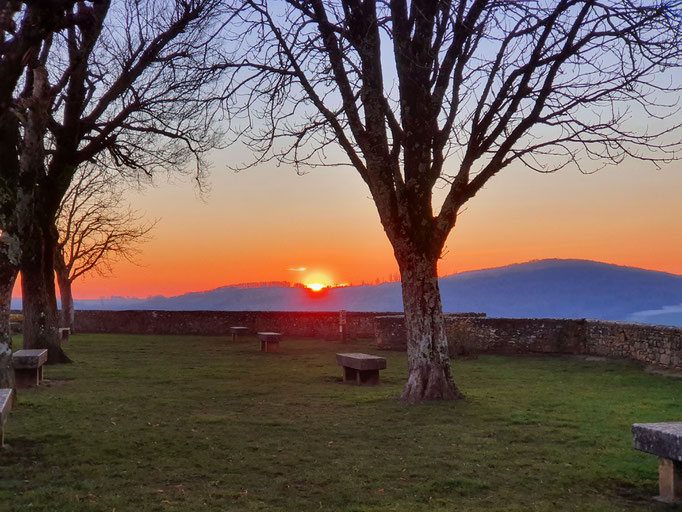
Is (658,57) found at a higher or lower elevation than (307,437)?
higher

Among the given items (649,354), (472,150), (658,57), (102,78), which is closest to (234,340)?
(102,78)

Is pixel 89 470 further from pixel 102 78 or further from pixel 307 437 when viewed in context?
pixel 102 78

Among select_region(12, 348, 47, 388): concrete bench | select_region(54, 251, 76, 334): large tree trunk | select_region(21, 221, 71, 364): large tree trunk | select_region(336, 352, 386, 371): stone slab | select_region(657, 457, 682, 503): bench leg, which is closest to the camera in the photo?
select_region(657, 457, 682, 503): bench leg

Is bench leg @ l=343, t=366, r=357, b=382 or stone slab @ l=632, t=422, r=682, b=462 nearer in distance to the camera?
stone slab @ l=632, t=422, r=682, b=462

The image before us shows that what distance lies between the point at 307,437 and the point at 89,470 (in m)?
2.75

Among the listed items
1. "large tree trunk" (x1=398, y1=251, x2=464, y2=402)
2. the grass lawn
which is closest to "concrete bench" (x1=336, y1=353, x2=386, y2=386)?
the grass lawn

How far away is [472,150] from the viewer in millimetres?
11680

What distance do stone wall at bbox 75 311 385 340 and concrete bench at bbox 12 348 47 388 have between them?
15.9 metres

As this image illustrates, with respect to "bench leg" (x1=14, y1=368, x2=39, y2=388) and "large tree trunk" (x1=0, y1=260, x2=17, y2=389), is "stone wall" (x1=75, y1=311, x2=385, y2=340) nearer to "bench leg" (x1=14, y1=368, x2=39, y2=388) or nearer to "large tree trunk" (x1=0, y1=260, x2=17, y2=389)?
"bench leg" (x1=14, y1=368, x2=39, y2=388)

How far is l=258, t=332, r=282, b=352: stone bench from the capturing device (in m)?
22.5

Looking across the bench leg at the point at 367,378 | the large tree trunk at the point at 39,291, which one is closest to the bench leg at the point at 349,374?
the bench leg at the point at 367,378

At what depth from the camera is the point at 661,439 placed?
5.71 meters

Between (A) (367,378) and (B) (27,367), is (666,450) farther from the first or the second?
(B) (27,367)

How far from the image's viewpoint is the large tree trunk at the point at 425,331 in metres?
11.5
